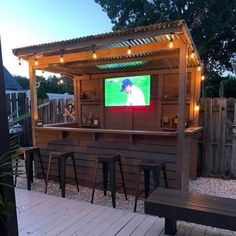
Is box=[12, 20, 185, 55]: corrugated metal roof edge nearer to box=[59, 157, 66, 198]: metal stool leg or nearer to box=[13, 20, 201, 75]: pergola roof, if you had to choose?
box=[13, 20, 201, 75]: pergola roof

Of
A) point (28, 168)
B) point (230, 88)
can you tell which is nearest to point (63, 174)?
point (28, 168)

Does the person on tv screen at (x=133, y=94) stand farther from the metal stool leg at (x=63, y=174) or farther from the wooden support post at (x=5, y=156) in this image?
the wooden support post at (x=5, y=156)

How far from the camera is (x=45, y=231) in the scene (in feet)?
8.32

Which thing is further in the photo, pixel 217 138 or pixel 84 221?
pixel 217 138

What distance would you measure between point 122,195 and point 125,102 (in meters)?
2.12

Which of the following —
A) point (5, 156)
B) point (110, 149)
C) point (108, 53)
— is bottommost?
point (110, 149)

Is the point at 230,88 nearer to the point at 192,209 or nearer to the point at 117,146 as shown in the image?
the point at 117,146

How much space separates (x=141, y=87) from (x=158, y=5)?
6.50 metres

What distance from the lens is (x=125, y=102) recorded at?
514cm

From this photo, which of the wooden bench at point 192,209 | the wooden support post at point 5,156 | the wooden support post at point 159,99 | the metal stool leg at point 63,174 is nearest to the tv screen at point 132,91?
the wooden support post at point 159,99

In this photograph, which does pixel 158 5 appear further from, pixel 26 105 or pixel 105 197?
pixel 105 197

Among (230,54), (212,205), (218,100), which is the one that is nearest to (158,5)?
(230,54)

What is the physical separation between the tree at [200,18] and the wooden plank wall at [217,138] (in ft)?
18.7

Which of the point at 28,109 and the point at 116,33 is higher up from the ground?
the point at 116,33
